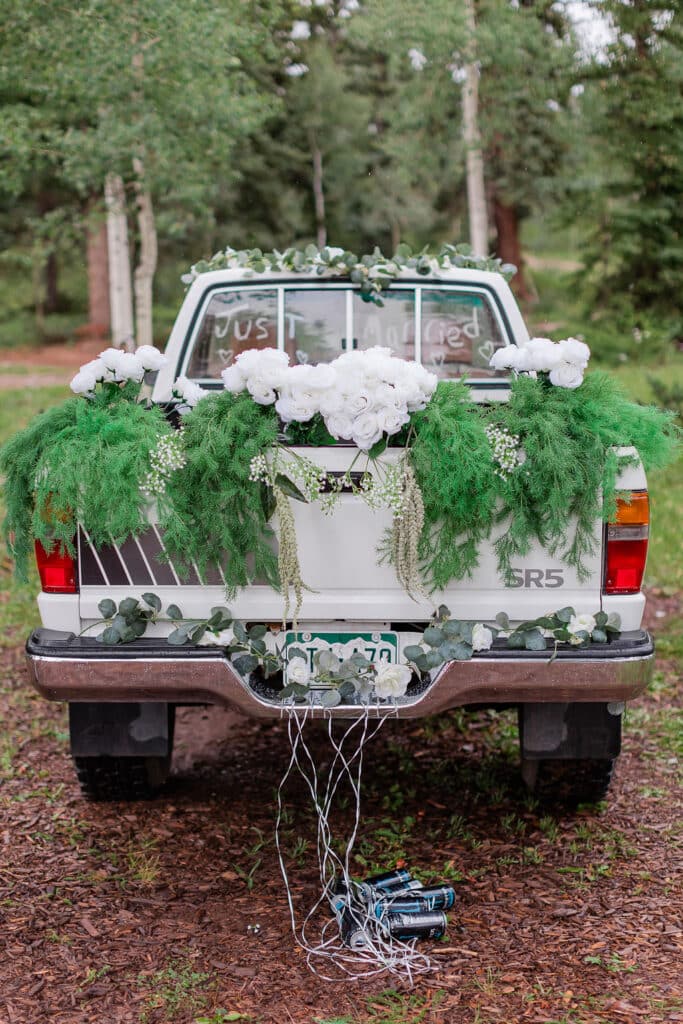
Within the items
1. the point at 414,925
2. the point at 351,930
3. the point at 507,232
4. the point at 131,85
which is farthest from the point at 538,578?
the point at 507,232

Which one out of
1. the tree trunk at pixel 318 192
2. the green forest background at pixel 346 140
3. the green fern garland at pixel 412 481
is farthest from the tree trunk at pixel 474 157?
the green fern garland at pixel 412 481

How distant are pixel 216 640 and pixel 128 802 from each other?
143cm

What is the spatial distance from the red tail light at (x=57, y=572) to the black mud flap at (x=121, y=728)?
50cm

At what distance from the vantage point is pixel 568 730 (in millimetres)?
3893

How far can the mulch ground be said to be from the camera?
3.14 metres

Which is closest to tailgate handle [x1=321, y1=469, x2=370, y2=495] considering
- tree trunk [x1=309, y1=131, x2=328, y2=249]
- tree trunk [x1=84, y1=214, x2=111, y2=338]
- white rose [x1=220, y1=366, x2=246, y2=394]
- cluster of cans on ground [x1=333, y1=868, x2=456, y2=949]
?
white rose [x1=220, y1=366, x2=246, y2=394]

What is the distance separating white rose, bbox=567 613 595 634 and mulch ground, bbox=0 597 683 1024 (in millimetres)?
971

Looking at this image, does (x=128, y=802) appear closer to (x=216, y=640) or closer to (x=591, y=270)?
(x=216, y=640)

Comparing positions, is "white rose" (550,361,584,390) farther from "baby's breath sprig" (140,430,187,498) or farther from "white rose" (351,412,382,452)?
"baby's breath sprig" (140,430,187,498)

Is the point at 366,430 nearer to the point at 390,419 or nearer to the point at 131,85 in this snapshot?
the point at 390,419

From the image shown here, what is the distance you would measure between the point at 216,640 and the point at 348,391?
0.91m

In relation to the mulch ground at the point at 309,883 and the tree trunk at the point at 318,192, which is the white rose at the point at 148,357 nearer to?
the mulch ground at the point at 309,883

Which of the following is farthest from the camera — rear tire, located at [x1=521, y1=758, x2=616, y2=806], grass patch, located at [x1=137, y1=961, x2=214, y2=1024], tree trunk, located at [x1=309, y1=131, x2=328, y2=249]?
tree trunk, located at [x1=309, y1=131, x2=328, y2=249]

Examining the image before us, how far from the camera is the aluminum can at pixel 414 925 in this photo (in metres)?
3.48
